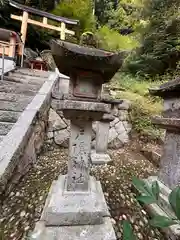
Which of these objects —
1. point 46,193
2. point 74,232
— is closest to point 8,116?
point 46,193

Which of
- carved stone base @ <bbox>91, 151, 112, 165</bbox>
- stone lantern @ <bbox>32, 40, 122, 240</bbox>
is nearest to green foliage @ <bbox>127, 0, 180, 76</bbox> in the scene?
carved stone base @ <bbox>91, 151, 112, 165</bbox>

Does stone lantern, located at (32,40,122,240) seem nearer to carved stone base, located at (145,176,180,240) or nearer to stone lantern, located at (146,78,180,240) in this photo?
carved stone base, located at (145,176,180,240)

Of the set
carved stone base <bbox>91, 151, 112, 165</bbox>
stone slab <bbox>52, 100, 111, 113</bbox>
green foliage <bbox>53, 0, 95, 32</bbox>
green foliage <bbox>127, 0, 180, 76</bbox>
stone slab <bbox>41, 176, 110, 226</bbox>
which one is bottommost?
stone slab <bbox>41, 176, 110, 226</bbox>

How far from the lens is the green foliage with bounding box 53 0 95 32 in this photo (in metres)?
9.52

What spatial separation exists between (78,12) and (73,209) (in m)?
10.8

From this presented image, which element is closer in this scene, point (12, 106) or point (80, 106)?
point (80, 106)

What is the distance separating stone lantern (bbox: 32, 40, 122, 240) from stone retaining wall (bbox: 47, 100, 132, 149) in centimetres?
223

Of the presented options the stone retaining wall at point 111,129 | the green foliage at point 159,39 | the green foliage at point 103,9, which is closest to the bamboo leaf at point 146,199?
the stone retaining wall at point 111,129

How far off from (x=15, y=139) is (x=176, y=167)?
2.05 metres

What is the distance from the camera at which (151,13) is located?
718 centimetres

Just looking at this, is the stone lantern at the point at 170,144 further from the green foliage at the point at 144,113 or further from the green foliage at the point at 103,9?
the green foliage at the point at 103,9

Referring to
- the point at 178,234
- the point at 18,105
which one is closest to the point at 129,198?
the point at 178,234

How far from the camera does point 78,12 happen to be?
380 inches

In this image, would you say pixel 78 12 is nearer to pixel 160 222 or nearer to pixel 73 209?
pixel 73 209
